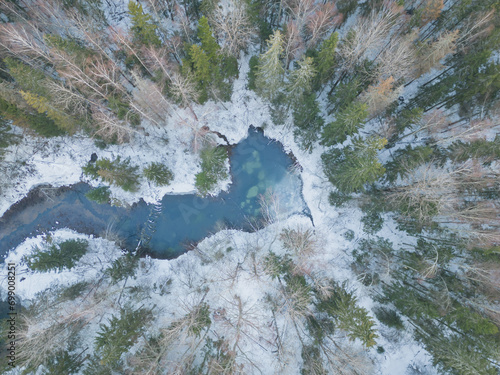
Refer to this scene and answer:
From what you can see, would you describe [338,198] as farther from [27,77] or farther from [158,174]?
[27,77]

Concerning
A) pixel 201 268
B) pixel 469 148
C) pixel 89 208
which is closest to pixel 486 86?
pixel 469 148

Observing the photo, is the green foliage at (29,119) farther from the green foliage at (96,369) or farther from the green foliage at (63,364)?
the green foliage at (96,369)

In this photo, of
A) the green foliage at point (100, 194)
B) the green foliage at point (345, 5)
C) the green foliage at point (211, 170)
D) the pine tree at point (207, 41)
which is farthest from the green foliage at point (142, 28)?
the green foliage at point (345, 5)

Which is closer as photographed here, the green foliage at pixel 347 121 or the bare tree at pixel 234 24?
the green foliage at pixel 347 121

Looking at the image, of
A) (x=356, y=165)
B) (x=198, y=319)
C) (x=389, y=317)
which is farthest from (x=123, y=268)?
(x=389, y=317)

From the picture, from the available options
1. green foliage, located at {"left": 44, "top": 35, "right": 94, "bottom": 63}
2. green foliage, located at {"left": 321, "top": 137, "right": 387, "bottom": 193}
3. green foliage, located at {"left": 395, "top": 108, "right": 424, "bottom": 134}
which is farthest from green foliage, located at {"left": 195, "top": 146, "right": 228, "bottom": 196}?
green foliage, located at {"left": 395, "top": 108, "right": 424, "bottom": 134}

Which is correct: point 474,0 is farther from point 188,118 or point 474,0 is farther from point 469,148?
point 188,118

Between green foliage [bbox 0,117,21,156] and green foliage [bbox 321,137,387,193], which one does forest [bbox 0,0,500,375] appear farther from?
green foliage [bbox 0,117,21,156]
